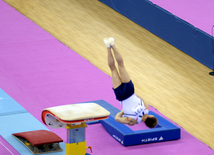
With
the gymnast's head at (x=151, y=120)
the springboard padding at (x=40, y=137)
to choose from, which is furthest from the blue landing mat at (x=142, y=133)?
the springboard padding at (x=40, y=137)

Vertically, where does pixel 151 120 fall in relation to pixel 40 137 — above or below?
above

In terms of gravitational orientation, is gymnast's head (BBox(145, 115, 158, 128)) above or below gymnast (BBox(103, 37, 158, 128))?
below

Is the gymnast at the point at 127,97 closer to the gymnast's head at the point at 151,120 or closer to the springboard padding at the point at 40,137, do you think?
the gymnast's head at the point at 151,120

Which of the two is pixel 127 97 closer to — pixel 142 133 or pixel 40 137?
pixel 142 133

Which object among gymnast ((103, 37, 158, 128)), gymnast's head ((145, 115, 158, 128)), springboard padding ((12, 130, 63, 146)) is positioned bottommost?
springboard padding ((12, 130, 63, 146))

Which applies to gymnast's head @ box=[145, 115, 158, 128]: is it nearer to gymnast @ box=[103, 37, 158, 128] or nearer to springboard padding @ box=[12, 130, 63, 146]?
gymnast @ box=[103, 37, 158, 128]

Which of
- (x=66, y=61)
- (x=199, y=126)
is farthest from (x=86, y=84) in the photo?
(x=199, y=126)

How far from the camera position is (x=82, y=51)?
1130 cm

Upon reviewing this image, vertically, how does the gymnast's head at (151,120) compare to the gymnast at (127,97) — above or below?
below

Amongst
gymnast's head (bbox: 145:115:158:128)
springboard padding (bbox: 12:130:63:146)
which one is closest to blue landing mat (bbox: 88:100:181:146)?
gymnast's head (bbox: 145:115:158:128)

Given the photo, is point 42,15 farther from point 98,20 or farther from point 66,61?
point 66,61

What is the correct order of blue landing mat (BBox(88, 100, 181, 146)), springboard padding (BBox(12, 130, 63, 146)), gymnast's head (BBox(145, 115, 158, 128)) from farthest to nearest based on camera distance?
blue landing mat (BBox(88, 100, 181, 146)) → gymnast's head (BBox(145, 115, 158, 128)) → springboard padding (BBox(12, 130, 63, 146))

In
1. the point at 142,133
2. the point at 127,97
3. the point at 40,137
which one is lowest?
the point at 40,137

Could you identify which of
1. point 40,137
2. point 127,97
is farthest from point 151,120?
point 40,137
